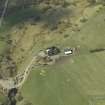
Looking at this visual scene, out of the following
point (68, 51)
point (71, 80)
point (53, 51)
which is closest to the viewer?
point (71, 80)

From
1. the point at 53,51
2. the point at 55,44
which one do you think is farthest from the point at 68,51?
the point at 55,44

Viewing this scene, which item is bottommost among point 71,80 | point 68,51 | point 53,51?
point 71,80

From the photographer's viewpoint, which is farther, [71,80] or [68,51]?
[68,51]

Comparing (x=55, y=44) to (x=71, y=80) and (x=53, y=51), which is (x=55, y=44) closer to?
(x=53, y=51)

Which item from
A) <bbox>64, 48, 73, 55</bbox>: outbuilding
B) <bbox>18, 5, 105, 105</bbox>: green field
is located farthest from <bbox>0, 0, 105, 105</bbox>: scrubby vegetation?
<bbox>64, 48, 73, 55</bbox>: outbuilding

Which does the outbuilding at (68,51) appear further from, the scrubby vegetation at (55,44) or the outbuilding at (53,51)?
the outbuilding at (53,51)

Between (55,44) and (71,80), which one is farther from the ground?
(55,44)

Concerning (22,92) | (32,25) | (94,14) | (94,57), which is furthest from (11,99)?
(94,14)

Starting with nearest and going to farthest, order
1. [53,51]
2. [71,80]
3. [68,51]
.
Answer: [71,80] < [68,51] < [53,51]

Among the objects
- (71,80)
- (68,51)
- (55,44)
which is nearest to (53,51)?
(68,51)

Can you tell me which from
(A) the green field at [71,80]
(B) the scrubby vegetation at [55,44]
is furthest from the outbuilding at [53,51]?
(A) the green field at [71,80]
